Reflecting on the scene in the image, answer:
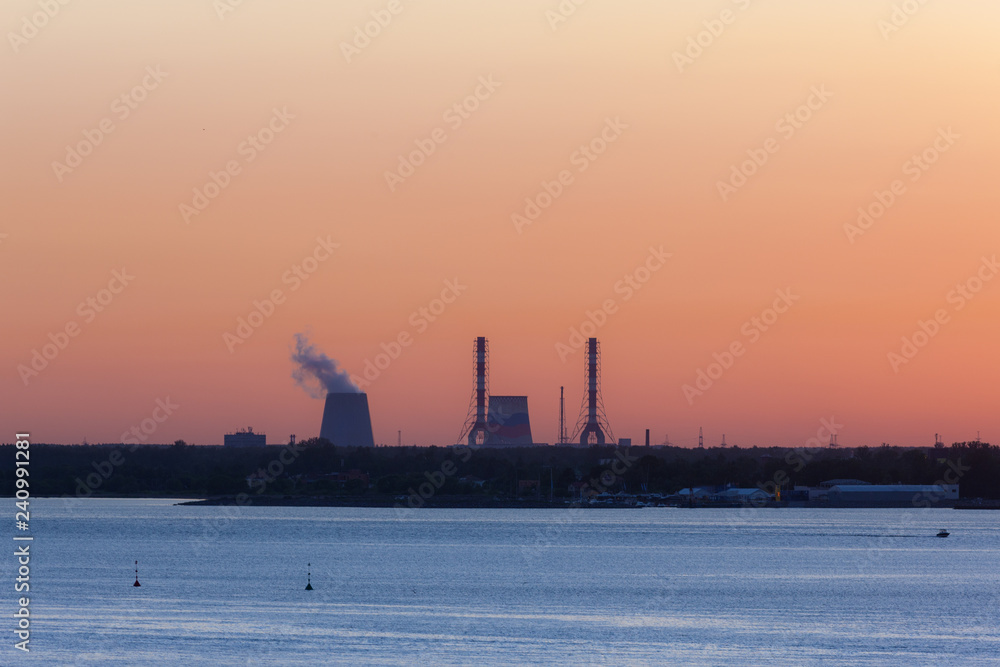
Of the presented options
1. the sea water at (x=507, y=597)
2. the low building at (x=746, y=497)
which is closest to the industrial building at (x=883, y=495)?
the low building at (x=746, y=497)

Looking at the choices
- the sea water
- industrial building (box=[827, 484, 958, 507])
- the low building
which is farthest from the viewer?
the low building

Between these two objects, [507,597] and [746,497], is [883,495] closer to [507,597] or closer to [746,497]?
[746,497]

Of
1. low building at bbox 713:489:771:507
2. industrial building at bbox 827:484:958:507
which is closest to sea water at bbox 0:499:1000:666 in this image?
industrial building at bbox 827:484:958:507

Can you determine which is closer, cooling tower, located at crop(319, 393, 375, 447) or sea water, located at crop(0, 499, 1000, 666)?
sea water, located at crop(0, 499, 1000, 666)

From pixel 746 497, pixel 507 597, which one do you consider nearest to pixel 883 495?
pixel 746 497

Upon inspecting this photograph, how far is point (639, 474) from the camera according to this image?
168875 millimetres

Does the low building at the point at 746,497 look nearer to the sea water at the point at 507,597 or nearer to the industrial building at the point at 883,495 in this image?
the industrial building at the point at 883,495

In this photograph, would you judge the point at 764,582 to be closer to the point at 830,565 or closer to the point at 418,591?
the point at 830,565

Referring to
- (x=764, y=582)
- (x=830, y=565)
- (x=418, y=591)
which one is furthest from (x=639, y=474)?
(x=418, y=591)

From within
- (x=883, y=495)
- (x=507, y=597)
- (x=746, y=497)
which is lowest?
(x=507, y=597)

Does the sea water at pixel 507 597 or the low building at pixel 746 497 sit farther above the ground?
the low building at pixel 746 497

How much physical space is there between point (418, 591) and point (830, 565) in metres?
31.4

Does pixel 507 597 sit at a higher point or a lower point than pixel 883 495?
lower

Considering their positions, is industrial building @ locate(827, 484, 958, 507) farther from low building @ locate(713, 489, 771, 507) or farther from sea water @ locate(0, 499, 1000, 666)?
sea water @ locate(0, 499, 1000, 666)
